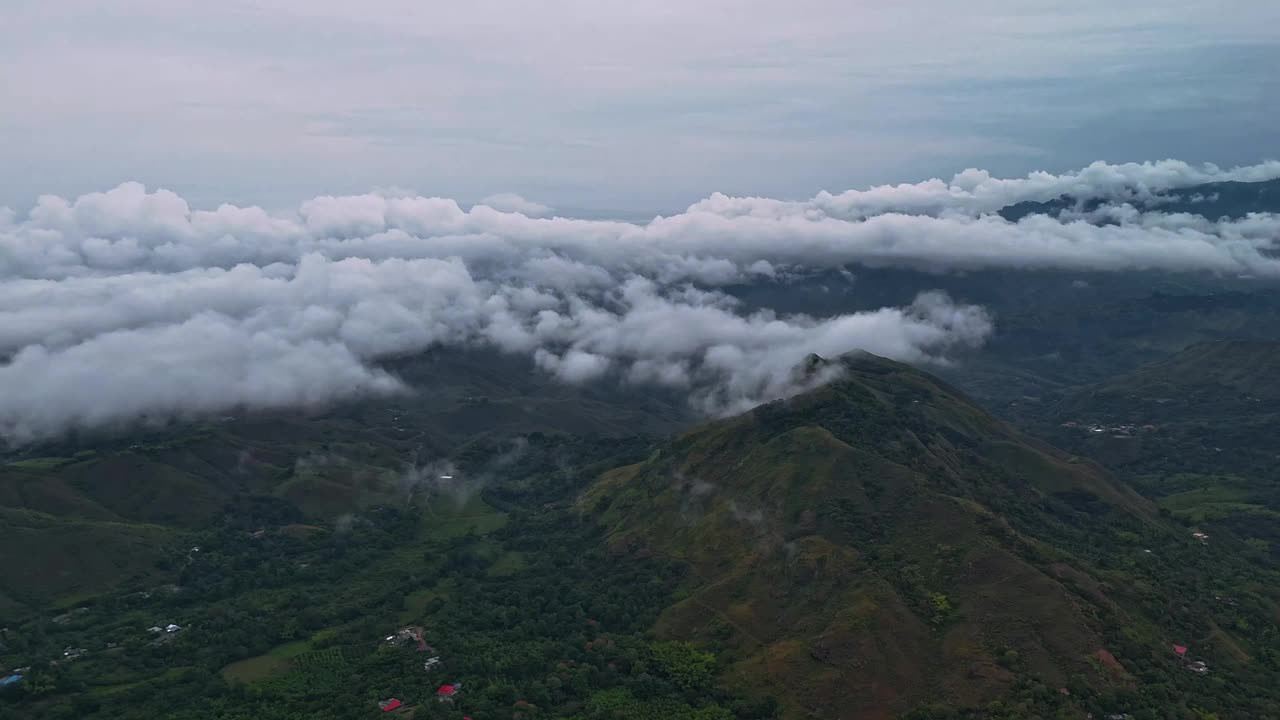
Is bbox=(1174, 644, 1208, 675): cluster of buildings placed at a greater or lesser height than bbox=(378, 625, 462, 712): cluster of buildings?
greater

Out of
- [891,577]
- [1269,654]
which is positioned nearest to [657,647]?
[891,577]

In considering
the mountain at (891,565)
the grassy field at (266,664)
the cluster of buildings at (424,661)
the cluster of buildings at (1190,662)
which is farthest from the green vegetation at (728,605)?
the cluster of buildings at (424,661)

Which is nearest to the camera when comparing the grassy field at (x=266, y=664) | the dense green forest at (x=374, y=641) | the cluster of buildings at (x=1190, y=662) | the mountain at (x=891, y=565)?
the mountain at (x=891, y=565)

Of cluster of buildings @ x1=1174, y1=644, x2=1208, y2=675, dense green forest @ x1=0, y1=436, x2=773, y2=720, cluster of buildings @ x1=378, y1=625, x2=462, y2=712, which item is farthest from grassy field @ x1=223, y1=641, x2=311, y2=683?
cluster of buildings @ x1=1174, y1=644, x2=1208, y2=675

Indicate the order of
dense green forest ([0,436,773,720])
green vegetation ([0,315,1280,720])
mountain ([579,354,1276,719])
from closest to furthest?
mountain ([579,354,1276,719]) < green vegetation ([0,315,1280,720]) < dense green forest ([0,436,773,720])

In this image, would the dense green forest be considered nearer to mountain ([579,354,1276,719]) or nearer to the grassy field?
the grassy field

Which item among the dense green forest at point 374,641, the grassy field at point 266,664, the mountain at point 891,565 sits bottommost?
the grassy field at point 266,664

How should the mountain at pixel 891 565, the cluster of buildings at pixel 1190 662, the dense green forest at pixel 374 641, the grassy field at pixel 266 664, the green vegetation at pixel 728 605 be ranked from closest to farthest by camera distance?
the mountain at pixel 891 565
the green vegetation at pixel 728 605
the cluster of buildings at pixel 1190 662
the dense green forest at pixel 374 641
the grassy field at pixel 266 664

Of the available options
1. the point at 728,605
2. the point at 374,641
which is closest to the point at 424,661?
the point at 374,641

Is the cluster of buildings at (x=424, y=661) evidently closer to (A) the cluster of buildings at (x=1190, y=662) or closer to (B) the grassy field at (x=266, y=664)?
(B) the grassy field at (x=266, y=664)
